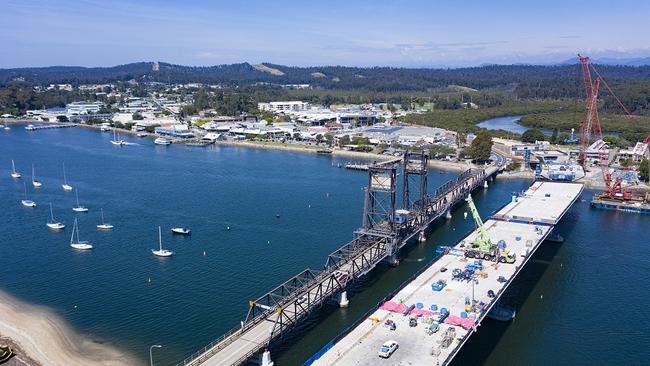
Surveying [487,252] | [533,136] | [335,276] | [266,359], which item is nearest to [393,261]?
[487,252]

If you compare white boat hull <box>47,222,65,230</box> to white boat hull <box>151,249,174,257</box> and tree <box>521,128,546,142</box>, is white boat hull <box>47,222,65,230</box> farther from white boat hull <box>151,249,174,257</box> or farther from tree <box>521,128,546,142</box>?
tree <box>521,128,546,142</box>

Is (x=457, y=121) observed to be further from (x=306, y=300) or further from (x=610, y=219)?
(x=306, y=300)

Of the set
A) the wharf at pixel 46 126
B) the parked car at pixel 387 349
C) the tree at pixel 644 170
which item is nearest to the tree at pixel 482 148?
the tree at pixel 644 170

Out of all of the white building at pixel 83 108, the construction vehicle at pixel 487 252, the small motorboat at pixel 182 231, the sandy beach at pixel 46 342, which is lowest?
the sandy beach at pixel 46 342

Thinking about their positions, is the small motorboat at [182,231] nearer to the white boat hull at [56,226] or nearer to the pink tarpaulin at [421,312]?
the white boat hull at [56,226]

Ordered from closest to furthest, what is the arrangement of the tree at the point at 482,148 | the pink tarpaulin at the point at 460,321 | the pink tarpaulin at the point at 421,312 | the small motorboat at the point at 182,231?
the pink tarpaulin at the point at 460,321, the pink tarpaulin at the point at 421,312, the small motorboat at the point at 182,231, the tree at the point at 482,148

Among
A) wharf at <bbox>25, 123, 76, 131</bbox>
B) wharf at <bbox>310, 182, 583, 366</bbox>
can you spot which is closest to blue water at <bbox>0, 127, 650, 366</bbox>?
wharf at <bbox>310, 182, 583, 366</bbox>

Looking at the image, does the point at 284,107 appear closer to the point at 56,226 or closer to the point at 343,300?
the point at 56,226
